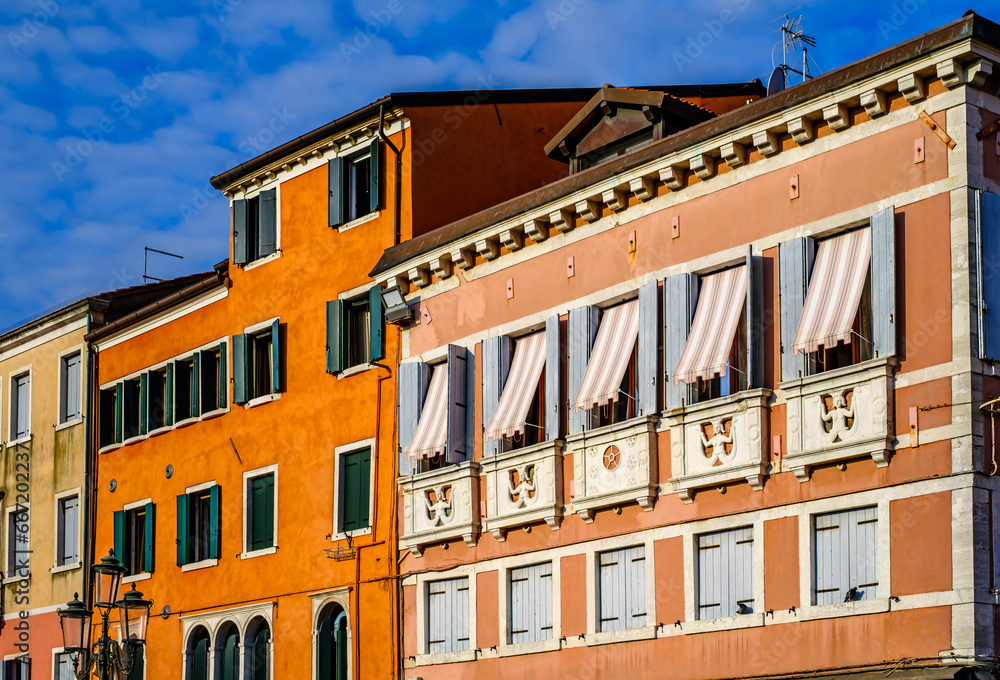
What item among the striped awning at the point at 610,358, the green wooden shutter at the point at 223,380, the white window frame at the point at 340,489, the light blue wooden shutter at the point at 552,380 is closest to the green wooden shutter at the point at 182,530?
the green wooden shutter at the point at 223,380

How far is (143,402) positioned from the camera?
33.8m

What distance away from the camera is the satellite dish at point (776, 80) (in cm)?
2631

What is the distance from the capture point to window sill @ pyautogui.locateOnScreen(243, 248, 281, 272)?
30.6 metres

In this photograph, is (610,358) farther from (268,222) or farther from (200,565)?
(200,565)

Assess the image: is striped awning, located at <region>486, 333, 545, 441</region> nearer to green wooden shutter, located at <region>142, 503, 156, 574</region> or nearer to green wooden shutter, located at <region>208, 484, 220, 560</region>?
green wooden shutter, located at <region>208, 484, 220, 560</region>

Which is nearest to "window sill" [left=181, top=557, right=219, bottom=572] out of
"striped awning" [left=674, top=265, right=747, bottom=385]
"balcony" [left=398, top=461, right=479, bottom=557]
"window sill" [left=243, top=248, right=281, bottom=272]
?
"window sill" [left=243, top=248, right=281, bottom=272]

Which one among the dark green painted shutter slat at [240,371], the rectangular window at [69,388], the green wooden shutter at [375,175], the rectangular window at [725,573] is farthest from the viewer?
the rectangular window at [69,388]

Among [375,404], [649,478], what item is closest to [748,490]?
[649,478]

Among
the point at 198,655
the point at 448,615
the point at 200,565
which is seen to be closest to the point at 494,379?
the point at 448,615

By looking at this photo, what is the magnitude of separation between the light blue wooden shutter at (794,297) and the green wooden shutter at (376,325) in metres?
8.94

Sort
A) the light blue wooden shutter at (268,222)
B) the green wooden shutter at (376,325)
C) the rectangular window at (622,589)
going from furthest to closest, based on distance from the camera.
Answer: the light blue wooden shutter at (268,222), the green wooden shutter at (376,325), the rectangular window at (622,589)

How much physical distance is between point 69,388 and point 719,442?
1999 cm

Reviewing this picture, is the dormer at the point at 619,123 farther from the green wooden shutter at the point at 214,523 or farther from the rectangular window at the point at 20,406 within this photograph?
the rectangular window at the point at 20,406

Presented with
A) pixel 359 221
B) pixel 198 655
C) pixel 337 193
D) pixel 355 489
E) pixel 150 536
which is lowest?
pixel 198 655
